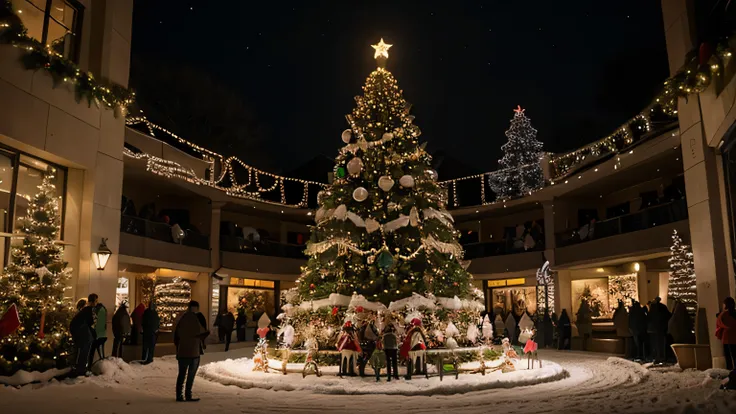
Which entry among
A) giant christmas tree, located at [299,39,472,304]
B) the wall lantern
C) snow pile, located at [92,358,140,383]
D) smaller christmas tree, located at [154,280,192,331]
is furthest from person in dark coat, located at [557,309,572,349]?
the wall lantern

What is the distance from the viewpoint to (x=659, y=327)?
15.2 metres

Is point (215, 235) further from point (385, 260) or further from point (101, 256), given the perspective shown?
point (385, 260)

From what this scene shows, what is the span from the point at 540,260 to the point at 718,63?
17.0 meters

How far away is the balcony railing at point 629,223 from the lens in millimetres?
19344

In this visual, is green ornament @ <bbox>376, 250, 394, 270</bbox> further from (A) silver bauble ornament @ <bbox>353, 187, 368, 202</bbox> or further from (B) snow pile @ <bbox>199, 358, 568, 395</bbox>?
(B) snow pile @ <bbox>199, 358, 568, 395</bbox>

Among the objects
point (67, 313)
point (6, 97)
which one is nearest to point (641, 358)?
point (67, 313)

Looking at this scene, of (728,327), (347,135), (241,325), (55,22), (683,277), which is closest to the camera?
(728,327)

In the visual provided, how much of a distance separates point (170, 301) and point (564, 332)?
15.6 meters

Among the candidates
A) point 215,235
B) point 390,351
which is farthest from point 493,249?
point 390,351

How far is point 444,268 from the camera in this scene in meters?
14.7

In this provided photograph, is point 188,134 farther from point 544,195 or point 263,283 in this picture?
point 544,195

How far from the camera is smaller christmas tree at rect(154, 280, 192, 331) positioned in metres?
24.0

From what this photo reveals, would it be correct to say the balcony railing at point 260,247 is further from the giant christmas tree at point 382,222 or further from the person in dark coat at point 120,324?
the giant christmas tree at point 382,222

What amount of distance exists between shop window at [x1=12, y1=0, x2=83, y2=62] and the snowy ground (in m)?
7.10
